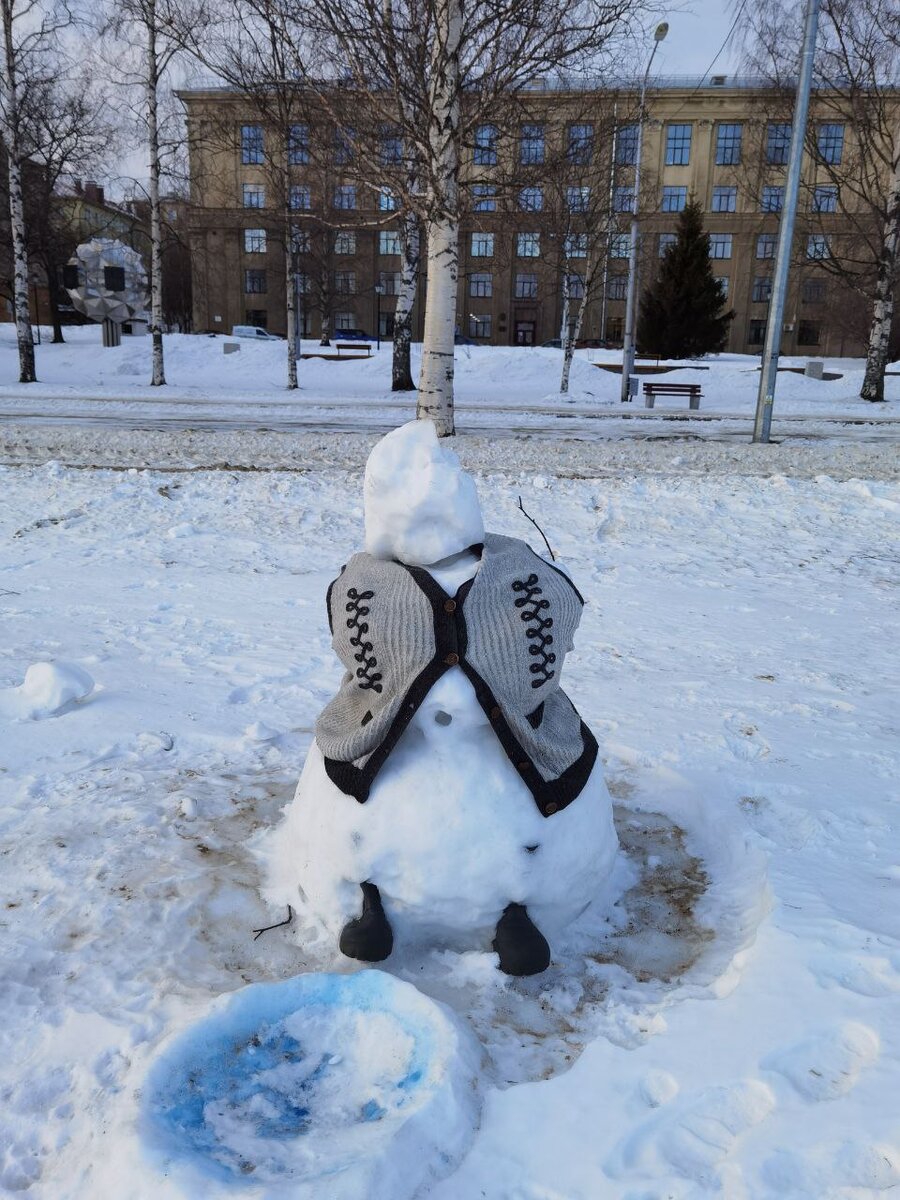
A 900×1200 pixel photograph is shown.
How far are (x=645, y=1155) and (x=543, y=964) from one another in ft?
2.02

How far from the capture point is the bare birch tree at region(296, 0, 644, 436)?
977 centimetres

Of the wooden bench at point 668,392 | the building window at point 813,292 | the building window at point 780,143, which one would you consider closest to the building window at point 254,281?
the building window at point 780,143

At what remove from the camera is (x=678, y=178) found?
50469 millimetres

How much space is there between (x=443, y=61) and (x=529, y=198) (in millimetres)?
11917

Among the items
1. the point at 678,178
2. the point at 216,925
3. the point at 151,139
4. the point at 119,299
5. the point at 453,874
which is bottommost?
the point at 216,925

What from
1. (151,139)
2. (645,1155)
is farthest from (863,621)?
(151,139)

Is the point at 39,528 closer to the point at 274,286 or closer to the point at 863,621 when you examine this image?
the point at 863,621

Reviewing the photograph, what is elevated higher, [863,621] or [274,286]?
[274,286]

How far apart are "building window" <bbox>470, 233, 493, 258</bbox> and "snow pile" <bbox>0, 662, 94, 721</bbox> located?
48408mm

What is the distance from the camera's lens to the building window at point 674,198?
5047 cm

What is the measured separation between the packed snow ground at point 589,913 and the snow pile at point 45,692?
0.02 m

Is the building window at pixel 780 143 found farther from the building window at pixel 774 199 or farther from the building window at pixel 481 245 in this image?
the building window at pixel 481 245

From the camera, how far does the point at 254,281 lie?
52406 millimetres

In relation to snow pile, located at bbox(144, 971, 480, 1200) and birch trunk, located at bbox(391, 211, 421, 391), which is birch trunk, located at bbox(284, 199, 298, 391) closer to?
birch trunk, located at bbox(391, 211, 421, 391)
